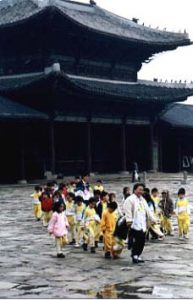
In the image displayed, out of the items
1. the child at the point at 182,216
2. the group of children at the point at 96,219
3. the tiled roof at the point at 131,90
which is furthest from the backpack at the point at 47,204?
the tiled roof at the point at 131,90

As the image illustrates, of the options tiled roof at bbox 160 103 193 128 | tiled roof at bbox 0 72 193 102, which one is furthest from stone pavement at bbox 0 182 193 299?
tiled roof at bbox 160 103 193 128

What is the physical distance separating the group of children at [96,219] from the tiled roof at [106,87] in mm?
13546

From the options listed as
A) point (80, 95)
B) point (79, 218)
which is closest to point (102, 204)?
point (79, 218)

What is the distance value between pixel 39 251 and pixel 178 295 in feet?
13.7

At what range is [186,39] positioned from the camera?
119ft

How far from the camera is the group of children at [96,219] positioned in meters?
10.5

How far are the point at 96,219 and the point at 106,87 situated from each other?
70.6ft

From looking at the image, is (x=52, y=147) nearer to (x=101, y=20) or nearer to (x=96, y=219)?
(x=101, y=20)

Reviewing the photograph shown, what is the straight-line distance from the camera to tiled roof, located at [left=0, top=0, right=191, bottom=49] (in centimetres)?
3325

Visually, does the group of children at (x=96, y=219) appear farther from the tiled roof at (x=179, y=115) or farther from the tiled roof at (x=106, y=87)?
the tiled roof at (x=179, y=115)

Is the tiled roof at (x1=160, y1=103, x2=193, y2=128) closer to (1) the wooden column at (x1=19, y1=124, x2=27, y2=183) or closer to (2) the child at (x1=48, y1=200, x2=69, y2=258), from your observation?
(1) the wooden column at (x1=19, y1=124, x2=27, y2=183)

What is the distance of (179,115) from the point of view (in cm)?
3981

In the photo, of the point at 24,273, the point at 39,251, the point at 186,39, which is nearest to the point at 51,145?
the point at 186,39

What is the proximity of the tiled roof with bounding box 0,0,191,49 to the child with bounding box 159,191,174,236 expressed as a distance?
64.6 feet
